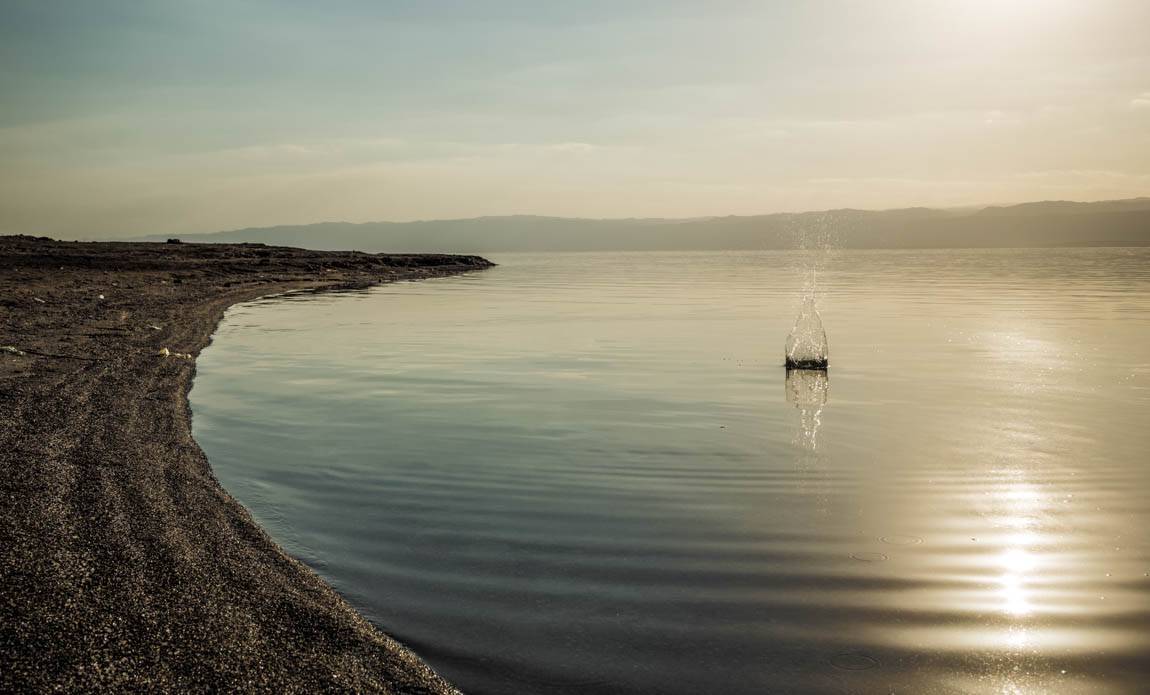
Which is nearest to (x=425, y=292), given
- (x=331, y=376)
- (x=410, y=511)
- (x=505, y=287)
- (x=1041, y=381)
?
(x=505, y=287)

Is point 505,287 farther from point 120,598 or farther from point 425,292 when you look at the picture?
point 120,598

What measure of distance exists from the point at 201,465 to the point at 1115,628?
28.1 ft

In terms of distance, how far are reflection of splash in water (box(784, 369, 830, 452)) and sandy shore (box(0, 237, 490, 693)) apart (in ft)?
23.6

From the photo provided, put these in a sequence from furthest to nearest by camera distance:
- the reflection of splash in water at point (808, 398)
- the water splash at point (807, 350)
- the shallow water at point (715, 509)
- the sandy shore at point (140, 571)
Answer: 1. the water splash at point (807, 350)
2. the reflection of splash in water at point (808, 398)
3. the shallow water at point (715, 509)
4. the sandy shore at point (140, 571)

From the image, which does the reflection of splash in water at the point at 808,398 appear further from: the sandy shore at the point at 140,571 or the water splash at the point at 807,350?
the sandy shore at the point at 140,571

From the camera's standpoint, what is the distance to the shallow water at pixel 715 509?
210 inches

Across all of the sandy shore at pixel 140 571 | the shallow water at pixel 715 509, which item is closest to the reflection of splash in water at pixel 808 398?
the shallow water at pixel 715 509

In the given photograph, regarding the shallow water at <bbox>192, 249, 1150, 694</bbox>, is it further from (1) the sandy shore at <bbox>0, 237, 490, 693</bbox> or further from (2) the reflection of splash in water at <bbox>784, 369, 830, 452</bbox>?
(1) the sandy shore at <bbox>0, 237, 490, 693</bbox>

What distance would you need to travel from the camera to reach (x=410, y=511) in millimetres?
8250

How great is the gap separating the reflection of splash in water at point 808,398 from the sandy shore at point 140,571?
721cm

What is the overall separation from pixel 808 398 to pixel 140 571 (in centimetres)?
1131

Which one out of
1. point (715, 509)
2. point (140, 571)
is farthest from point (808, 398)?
point (140, 571)

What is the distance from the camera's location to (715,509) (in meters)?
8.34

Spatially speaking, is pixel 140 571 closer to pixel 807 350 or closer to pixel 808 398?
pixel 808 398
